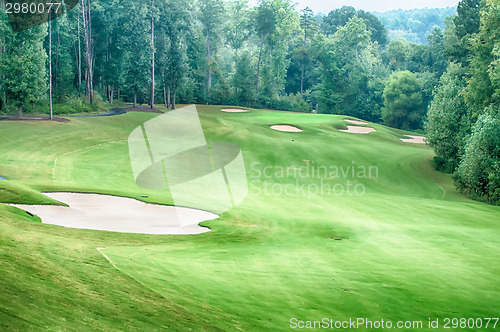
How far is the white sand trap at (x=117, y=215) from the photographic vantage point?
14.7 meters

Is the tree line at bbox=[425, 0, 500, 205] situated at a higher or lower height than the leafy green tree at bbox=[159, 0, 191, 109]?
lower

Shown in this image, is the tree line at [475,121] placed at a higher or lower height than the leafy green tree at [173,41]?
lower

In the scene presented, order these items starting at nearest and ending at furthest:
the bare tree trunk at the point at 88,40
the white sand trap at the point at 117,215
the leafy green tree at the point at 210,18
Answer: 1. the white sand trap at the point at 117,215
2. the bare tree trunk at the point at 88,40
3. the leafy green tree at the point at 210,18

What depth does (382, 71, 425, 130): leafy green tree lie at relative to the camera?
76.2m

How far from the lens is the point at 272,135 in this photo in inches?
1736

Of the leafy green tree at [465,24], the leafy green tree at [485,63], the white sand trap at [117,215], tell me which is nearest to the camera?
the white sand trap at [117,215]

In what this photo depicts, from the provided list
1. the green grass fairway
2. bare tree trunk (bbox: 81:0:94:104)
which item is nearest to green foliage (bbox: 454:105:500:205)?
the green grass fairway

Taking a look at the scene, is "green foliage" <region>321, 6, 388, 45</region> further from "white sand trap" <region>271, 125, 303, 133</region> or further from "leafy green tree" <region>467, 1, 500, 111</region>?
"leafy green tree" <region>467, 1, 500, 111</region>

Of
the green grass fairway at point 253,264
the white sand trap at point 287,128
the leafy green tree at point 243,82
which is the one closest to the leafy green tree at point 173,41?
the leafy green tree at point 243,82

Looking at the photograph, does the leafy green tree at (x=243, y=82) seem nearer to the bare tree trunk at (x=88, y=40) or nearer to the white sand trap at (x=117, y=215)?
the bare tree trunk at (x=88, y=40)

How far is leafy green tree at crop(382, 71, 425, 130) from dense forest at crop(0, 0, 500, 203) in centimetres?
18

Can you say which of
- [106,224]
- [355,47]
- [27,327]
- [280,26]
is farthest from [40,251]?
[355,47]

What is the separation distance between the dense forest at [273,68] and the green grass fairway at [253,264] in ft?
40.8

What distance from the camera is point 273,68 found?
299 ft
